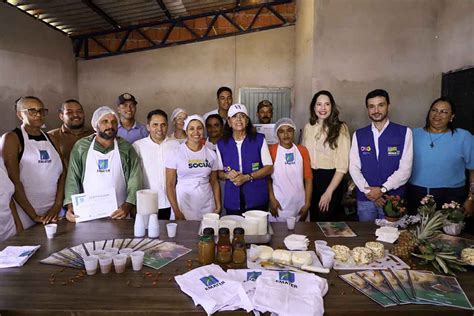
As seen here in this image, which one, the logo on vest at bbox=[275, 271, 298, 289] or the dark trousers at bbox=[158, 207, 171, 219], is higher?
the logo on vest at bbox=[275, 271, 298, 289]

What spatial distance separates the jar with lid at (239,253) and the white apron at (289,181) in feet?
4.86

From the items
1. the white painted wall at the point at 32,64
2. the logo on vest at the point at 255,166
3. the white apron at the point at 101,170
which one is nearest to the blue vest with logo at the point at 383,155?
the logo on vest at the point at 255,166

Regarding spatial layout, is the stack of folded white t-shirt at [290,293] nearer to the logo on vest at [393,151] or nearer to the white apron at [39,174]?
the logo on vest at [393,151]

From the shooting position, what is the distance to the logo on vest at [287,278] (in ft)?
5.32

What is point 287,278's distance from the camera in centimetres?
166

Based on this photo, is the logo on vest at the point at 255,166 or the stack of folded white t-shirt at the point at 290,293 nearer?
the stack of folded white t-shirt at the point at 290,293

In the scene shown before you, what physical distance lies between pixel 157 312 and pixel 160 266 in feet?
1.34

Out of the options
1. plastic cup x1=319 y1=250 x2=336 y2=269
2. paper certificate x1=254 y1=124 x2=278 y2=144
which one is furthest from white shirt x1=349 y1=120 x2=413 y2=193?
plastic cup x1=319 y1=250 x2=336 y2=269

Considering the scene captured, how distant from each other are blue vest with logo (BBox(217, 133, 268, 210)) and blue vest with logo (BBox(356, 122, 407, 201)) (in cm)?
91

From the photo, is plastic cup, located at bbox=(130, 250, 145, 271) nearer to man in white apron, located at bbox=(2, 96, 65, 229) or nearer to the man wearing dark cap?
man in white apron, located at bbox=(2, 96, 65, 229)

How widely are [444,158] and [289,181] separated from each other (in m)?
1.30

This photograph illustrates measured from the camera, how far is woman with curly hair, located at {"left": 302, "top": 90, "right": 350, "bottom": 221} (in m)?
3.36

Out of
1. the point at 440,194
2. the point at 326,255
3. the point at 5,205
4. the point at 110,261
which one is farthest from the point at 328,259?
the point at 5,205

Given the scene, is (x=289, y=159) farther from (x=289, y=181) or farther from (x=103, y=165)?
(x=103, y=165)
